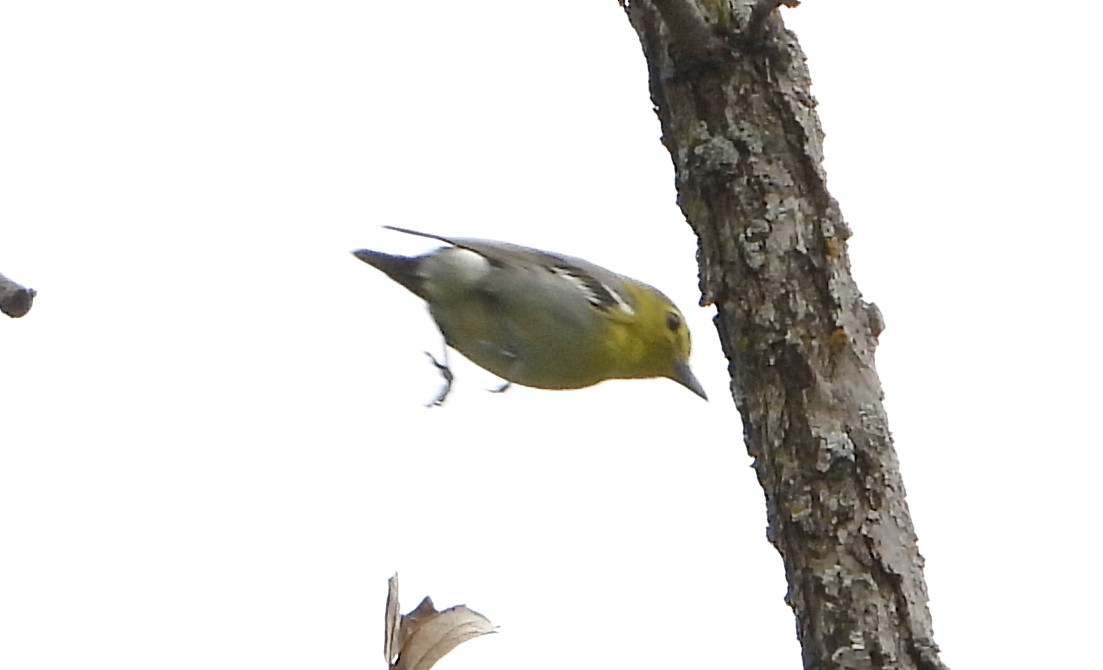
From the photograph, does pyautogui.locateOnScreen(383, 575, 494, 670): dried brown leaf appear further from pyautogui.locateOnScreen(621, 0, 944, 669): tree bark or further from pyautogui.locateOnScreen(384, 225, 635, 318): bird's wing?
pyautogui.locateOnScreen(384, 225, 635, 318): bird's wing

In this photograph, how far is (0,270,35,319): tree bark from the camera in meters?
0.91

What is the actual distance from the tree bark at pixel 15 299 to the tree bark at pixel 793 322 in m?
0.98

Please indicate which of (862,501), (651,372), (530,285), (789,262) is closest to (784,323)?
(789,262)

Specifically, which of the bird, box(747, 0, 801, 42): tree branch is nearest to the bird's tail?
the bird

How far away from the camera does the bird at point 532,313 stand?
9.12ft

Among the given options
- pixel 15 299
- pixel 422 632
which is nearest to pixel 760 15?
pixel 422 632

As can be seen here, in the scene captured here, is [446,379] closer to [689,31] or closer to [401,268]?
[401,268]

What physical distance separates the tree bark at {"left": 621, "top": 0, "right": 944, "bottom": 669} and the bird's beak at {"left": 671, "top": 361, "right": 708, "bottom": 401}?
1437 millimetres

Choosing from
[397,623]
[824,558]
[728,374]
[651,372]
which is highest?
[651,372]

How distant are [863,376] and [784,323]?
0.42 feet

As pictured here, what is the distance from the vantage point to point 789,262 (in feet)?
5.57

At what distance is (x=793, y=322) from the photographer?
5.53 feet

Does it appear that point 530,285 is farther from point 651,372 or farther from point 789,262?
point 789,262

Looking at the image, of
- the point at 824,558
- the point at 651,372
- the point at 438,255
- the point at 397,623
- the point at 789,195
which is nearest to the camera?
the point at 397,623
